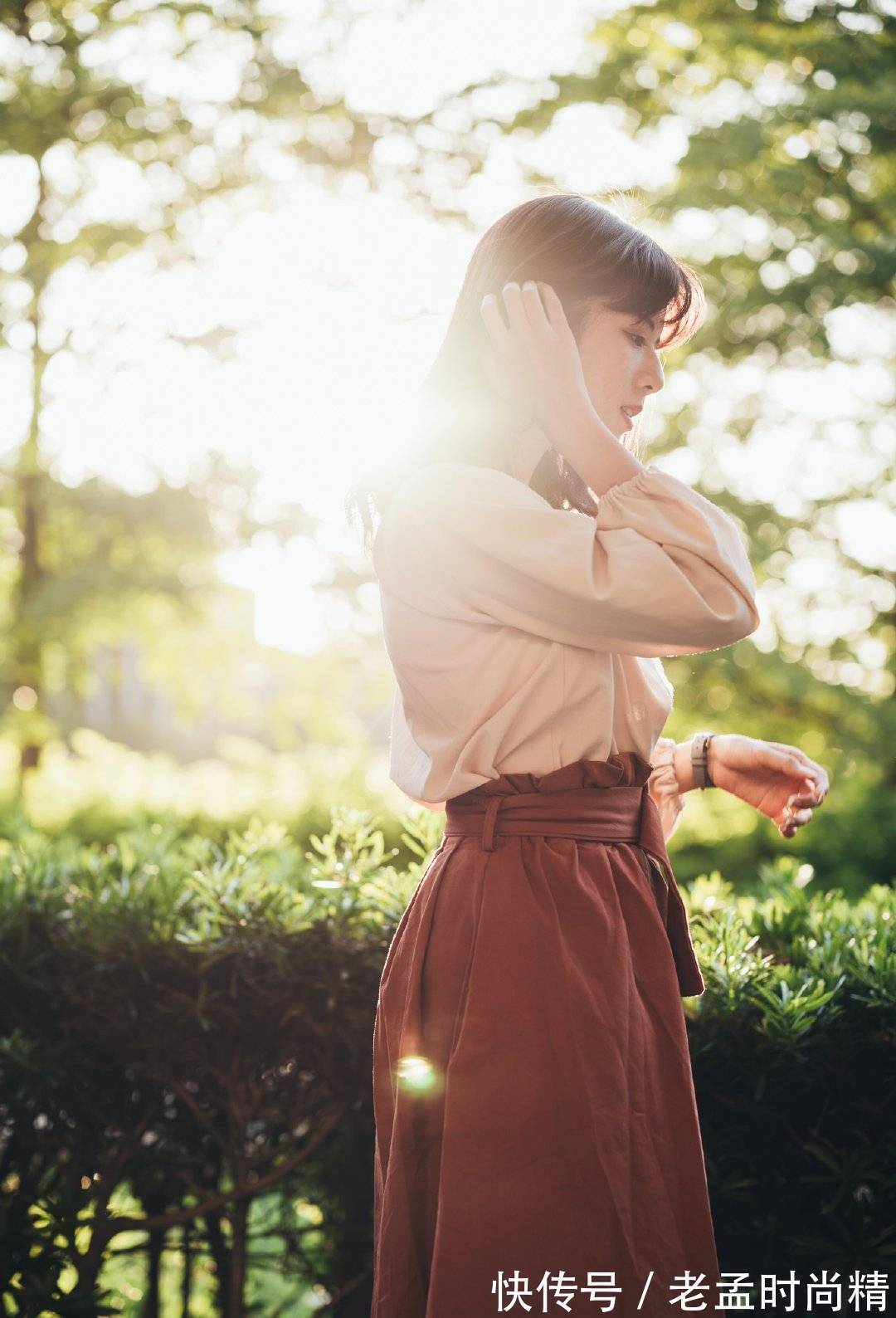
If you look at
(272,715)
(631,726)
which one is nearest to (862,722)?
(272,715)

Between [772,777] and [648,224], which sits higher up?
[648,224]

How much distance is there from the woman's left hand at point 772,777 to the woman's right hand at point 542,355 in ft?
2.03

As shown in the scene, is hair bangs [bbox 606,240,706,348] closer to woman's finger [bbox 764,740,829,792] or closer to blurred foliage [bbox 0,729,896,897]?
woman's finger [bbox 764,740,829,792]

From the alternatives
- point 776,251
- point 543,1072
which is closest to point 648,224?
point 776,251

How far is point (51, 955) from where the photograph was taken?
298 cm

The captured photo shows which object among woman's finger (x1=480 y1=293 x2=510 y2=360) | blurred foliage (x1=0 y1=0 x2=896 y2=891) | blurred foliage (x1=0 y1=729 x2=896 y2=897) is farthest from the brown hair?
blurred foliage (x1=0 y1=0 x2=896 y2=891)

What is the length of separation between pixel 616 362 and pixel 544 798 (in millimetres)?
664

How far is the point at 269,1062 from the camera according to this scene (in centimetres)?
284

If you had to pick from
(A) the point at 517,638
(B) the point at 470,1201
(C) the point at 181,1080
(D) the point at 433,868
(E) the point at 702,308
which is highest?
(E) the point at 702,308

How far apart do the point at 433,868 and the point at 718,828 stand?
200 inches

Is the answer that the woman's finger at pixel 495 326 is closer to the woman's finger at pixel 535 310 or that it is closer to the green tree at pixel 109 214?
the woman's finger at pixel 535 310

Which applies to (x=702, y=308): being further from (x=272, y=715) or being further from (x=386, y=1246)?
(x=272, y=715)

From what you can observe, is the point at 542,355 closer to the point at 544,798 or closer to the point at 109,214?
the point at 544,798

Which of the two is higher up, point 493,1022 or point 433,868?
point 433,868
